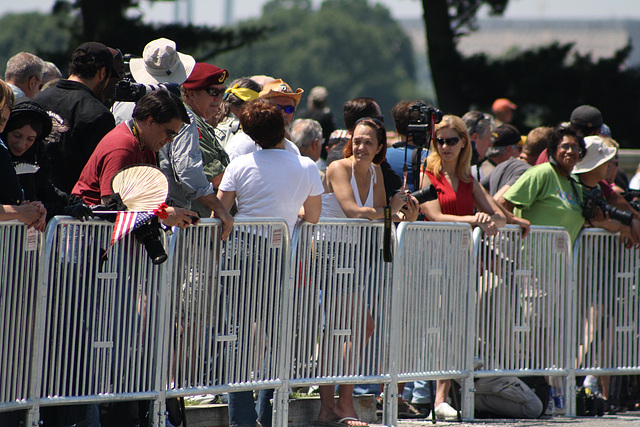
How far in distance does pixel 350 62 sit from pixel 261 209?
10730 centimetres

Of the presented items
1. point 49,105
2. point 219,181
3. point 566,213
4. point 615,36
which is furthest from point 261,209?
point 615,36

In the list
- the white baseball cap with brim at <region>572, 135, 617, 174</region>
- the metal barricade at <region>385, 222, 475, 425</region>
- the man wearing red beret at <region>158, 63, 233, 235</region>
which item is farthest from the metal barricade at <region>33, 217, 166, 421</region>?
the white baseball cap with brim at <region>572, 135, 617, 174</region>

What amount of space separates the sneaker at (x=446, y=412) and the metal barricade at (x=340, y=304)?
82cm

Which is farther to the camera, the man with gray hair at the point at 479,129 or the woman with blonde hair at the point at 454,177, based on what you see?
the man with gray hair at the point at 479,129

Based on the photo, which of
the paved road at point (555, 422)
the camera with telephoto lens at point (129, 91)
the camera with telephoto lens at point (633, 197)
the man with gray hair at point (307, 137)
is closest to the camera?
the camera with telephoto lens at point (129, 91)

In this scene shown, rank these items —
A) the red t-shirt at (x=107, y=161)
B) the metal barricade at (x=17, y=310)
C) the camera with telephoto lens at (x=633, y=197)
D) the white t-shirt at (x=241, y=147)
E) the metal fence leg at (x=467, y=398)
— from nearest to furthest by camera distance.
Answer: the metal barricade at (x=17, y=310), the red t-shirt at (x=107, y=161), the white t-shirt at (x=241, y=147), the metal fence leg at (x=467, y=398), the camera with telephoto lens at (x=633, y=197)

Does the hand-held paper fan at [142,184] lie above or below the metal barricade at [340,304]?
above

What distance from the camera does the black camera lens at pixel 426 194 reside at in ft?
20.9

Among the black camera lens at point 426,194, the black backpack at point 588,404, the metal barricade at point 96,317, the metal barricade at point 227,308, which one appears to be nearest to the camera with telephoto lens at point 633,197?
the black backpack at point 588,404

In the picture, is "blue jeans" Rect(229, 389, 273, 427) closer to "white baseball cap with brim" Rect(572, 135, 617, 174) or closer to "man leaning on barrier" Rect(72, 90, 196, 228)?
"man leaning on barrier" Rect(72, 90, 196, 228)

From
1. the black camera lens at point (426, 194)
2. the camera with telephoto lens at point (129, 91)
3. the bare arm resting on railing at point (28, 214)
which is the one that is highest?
the camera with telephoto lens at point (129, 91)

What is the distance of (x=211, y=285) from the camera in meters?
5.53

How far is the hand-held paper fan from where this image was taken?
5000mm

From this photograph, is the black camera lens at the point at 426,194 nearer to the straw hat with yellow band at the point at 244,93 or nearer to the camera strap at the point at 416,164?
the camera strap at the point at 416,164
